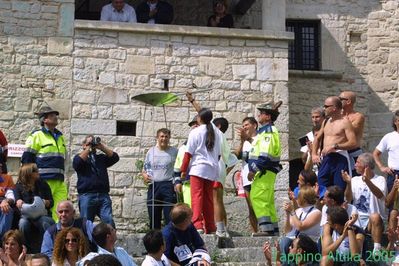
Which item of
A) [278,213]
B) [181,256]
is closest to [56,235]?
[181,256]

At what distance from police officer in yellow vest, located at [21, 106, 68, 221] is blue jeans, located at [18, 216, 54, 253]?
1380 millimetres

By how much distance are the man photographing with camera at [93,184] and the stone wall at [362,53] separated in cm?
645

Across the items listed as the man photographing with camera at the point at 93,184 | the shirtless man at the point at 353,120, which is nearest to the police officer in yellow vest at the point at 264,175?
the shirtless man at the point at 353,120

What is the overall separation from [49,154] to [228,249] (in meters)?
2.86

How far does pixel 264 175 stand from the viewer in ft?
38.4

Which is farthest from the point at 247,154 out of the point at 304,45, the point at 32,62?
the point at 304,45

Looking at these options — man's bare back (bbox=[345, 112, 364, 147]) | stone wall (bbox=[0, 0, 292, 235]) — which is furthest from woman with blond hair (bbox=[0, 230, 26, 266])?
stone wall (bbox=[0, 0, 292, 235])

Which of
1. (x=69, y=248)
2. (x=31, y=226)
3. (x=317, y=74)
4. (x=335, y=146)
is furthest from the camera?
(x=317, y=74)

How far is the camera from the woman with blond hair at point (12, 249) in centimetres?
874

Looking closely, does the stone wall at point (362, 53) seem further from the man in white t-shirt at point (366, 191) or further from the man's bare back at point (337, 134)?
the man in white t-shirt at point (366, 191)

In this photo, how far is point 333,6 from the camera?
57.1 feet

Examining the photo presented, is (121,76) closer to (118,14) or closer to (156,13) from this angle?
(118,14)

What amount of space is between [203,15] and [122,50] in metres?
2.80

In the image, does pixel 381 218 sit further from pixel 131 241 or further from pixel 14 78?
pixel 14 78
